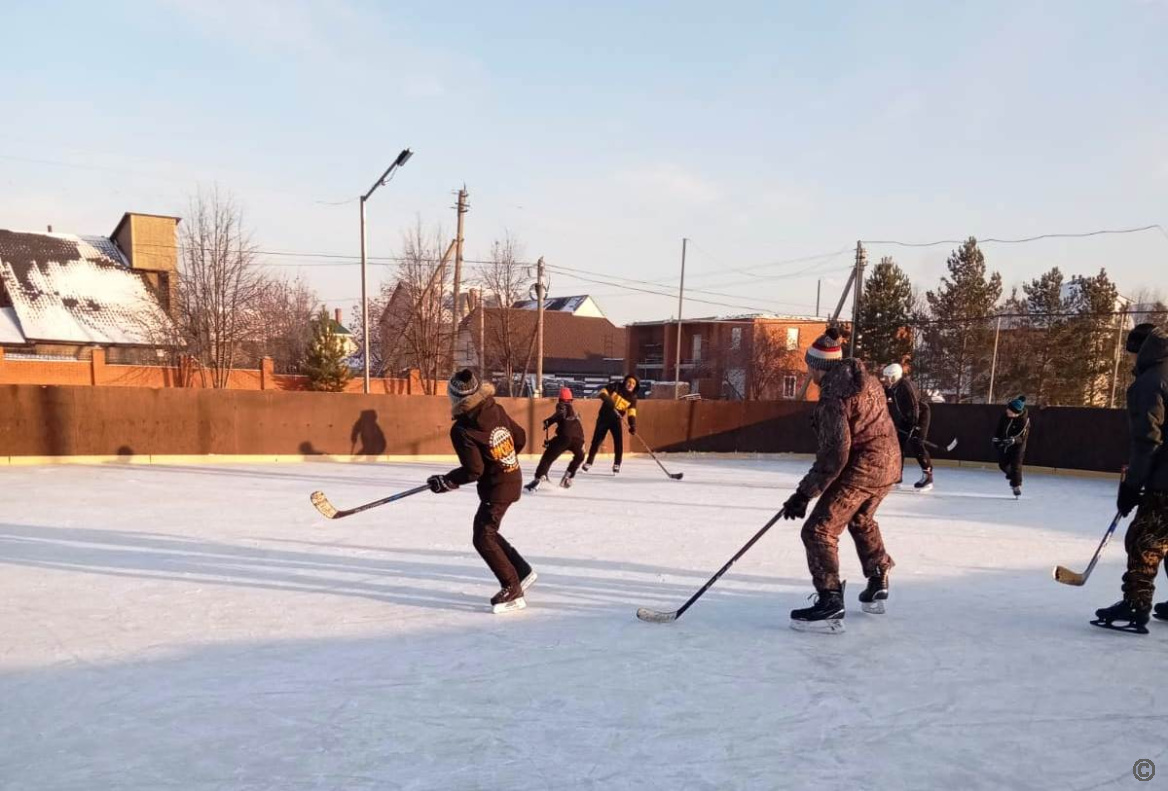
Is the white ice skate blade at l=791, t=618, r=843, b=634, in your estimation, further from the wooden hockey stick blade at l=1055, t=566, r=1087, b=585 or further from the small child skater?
the small child skater

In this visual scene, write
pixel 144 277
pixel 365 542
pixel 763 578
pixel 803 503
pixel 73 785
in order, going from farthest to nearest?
pixel 144 277 < pixel 365 542 < pixel 763 578 < pixel 803 503 < pixel 73 785

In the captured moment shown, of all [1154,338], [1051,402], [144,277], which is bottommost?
[1051,402]

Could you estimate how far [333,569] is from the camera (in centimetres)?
611

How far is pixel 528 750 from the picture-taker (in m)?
3.06

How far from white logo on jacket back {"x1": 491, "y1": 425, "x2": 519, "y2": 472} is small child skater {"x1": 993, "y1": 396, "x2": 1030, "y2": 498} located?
9.65 m

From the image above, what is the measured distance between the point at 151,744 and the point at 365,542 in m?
4.04

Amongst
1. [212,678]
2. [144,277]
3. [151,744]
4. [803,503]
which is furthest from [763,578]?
[144,277]

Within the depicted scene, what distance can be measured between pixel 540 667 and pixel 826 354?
258 cm

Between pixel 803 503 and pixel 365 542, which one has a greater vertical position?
pixel 803 503

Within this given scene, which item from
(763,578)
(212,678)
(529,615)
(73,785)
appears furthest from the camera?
(763,578)

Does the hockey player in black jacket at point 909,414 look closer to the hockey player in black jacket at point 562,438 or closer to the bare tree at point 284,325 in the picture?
the hockey player in black jacket at point 562,438

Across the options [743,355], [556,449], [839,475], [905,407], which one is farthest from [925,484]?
[743,355]

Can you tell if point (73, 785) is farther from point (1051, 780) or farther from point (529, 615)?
point (1051, 780)

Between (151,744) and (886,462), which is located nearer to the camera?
(151,744)
